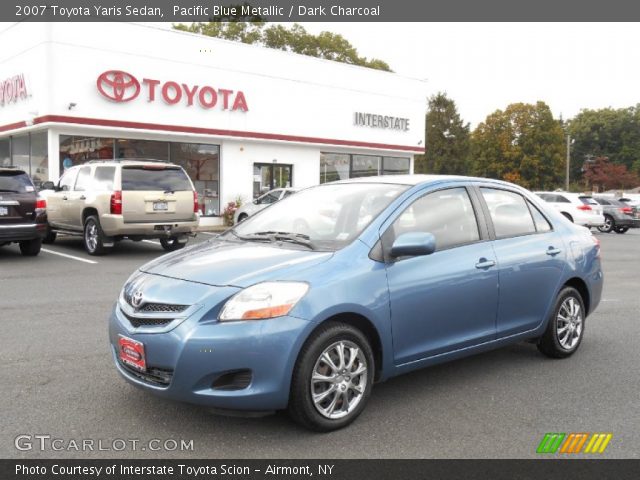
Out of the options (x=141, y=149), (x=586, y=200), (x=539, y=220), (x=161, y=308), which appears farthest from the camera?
(x=586, y=200)

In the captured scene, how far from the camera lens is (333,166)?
86.5ft

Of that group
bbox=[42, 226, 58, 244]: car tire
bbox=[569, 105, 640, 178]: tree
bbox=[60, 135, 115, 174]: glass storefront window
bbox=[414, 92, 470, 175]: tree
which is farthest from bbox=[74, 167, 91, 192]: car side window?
bbox=[569, 105, 640, 178]: tree

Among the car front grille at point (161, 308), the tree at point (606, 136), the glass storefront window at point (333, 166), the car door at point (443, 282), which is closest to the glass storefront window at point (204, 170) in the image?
the glass storefront window at point (333, 166)

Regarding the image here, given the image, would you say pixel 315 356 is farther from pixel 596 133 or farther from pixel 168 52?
pixel 596 133

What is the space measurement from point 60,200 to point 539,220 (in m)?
11.6

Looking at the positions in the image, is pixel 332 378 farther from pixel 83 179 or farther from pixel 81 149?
pixel 81 149

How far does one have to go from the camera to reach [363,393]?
4.14m

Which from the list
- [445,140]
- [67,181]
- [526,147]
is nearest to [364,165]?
[67,181]

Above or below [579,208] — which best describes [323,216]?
above

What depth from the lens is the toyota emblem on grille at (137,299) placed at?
403cm

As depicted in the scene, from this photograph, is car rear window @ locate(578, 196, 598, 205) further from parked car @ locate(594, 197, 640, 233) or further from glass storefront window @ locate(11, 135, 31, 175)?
glass storefront window @ locate(11, 135, 31, 175)

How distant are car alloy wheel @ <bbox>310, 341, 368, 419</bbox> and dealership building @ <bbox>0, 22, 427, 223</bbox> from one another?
54.0 ft

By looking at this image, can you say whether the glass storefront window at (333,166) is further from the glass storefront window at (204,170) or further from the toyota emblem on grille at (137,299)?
the toyota emblem on grille at (137,299)

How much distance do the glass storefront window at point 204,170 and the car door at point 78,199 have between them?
753cm
